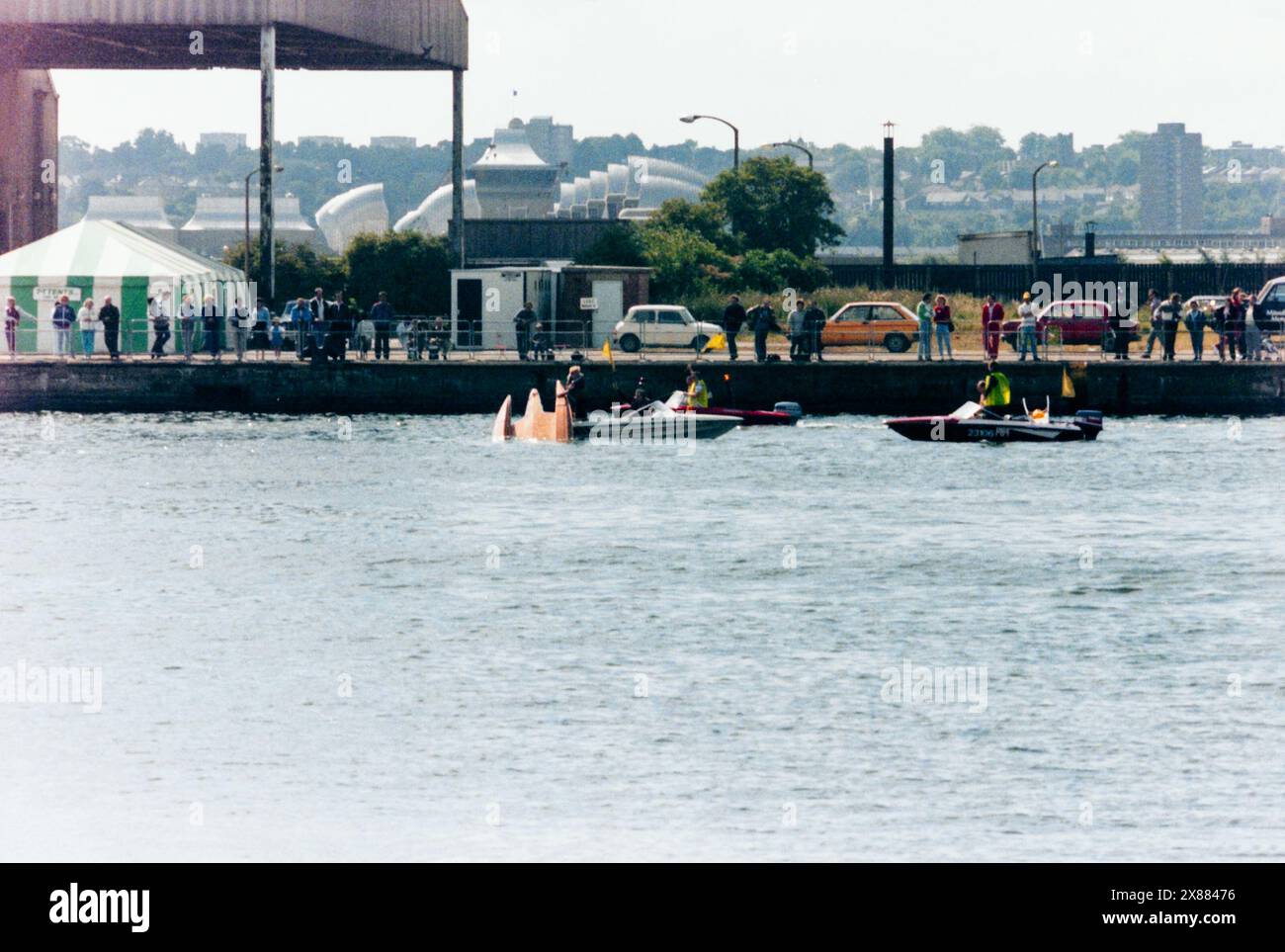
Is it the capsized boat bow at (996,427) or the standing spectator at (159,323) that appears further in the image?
the standing spectator at (159,323)

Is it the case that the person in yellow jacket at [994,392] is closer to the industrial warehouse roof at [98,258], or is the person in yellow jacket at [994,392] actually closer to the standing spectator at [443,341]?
the standing spectator at [443,341]

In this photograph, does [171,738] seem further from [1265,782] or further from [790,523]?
[790,523]

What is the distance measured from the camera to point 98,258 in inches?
2395

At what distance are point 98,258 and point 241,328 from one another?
5.04 metres

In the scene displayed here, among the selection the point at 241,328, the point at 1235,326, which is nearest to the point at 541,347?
the point at 241,328

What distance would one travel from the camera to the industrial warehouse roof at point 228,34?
209ft

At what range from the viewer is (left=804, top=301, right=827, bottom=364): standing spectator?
2283 inches

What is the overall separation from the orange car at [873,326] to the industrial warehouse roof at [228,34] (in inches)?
637

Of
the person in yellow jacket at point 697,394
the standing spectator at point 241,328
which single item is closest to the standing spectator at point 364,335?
the standing spectator at point 241,328

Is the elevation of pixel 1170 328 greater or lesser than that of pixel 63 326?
greater

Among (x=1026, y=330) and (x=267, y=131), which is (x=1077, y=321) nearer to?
(x=1026, y=330)

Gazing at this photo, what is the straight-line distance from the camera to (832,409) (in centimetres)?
5769
